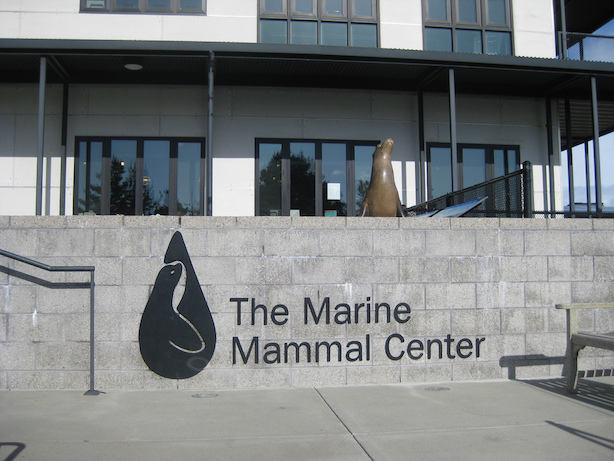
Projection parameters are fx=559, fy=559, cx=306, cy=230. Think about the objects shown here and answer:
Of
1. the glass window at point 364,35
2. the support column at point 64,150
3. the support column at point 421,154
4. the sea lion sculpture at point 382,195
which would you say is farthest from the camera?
the support column at point 421,154

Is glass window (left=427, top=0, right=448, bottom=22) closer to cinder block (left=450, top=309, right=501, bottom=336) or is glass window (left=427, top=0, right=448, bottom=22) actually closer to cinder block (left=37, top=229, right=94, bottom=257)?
cinder block (left=450, top=309, right=501, bottom=336)

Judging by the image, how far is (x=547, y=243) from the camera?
23.0ft

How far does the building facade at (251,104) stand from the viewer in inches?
464

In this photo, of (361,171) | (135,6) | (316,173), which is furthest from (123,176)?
(361,171)

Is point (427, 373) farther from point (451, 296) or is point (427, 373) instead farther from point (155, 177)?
point (155, 177)

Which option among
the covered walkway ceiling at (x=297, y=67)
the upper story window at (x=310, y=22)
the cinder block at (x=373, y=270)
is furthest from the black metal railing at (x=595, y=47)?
the cinder block at (x=373, y=270)

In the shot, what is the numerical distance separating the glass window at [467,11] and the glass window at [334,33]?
272cm

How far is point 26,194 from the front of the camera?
38.9 ft

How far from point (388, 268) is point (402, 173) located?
635 centimetres

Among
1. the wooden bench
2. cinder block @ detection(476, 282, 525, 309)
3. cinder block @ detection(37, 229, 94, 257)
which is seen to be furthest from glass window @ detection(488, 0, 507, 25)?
cinder block @ detection(37, 229, 94, 257)

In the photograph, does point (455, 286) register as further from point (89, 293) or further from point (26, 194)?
point (26, 194)

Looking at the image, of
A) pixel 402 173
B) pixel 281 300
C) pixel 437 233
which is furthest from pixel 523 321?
pixel 402 173

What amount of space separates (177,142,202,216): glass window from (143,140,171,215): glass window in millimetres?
275

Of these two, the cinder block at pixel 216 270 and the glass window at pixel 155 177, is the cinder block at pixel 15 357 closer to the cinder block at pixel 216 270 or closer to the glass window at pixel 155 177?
the cinder block at pixel 216 270
